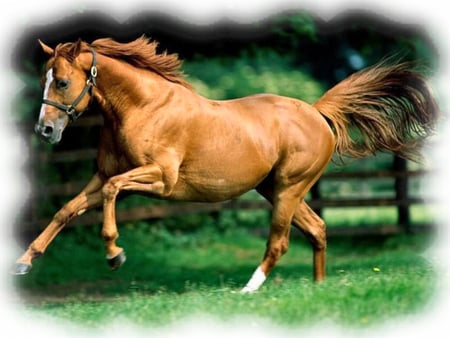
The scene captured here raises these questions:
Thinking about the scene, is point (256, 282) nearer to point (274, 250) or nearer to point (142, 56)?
point (274, 250)

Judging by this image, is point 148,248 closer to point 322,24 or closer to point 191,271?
point 191,271

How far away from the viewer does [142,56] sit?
8.41m

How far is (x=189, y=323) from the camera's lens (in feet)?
20.7

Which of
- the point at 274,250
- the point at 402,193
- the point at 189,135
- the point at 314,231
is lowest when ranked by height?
the point at 402,193

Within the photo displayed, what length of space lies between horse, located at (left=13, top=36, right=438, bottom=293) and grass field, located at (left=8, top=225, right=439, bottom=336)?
861 millimetres

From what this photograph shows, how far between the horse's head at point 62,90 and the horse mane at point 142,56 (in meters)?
0.22

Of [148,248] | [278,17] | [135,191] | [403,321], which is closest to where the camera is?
[403,321]

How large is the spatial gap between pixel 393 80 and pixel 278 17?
6.91 ft

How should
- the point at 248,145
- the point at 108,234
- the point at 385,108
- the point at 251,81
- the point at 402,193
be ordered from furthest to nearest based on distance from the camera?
the point at 251,81 → the point at 402,193 → the point at 385,108 → the point at 248,145 → the point at 108,234

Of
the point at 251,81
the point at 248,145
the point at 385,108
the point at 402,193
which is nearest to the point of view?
the point at 248,145

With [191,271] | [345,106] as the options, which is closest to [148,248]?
[191,271]

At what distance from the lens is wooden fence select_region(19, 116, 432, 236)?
13.7 m

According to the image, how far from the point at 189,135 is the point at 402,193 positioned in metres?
8.95

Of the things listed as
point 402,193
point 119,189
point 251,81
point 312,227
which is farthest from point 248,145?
point 251,81
